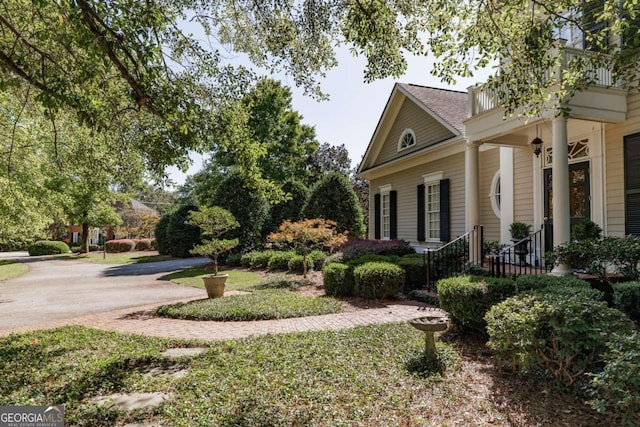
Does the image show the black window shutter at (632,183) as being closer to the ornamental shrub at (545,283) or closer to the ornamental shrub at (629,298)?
the ornamental shrub at (629,298)

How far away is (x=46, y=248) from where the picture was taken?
32.5 meters

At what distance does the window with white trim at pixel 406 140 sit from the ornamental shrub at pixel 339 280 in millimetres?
6825

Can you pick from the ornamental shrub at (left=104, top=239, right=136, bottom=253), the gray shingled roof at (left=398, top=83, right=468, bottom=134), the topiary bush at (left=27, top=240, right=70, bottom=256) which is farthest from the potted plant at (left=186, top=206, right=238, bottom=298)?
the topiary bush at (left=27, top=240, right=70, bottom=256)

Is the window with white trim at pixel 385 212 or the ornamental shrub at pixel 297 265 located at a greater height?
the window with white trim at pixel 385 212

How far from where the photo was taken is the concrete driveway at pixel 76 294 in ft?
28.8

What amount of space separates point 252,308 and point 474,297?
469 centimetres

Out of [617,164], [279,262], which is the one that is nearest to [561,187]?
[617,164]

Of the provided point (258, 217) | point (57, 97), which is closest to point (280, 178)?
point (258, 217)

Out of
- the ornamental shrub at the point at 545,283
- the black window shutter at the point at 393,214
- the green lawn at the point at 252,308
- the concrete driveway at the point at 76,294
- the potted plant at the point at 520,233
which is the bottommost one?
the concrete driveway at the point at 76,294

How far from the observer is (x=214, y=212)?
11.0 metres

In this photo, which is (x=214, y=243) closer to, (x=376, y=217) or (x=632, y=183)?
(x=376, y=217)

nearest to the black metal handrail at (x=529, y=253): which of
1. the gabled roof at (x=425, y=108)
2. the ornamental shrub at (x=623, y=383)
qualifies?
the gabled roof at (x=425, y=108)

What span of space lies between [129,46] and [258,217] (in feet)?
47.3

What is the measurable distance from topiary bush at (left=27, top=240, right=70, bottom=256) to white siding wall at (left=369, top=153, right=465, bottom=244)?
30379mm
